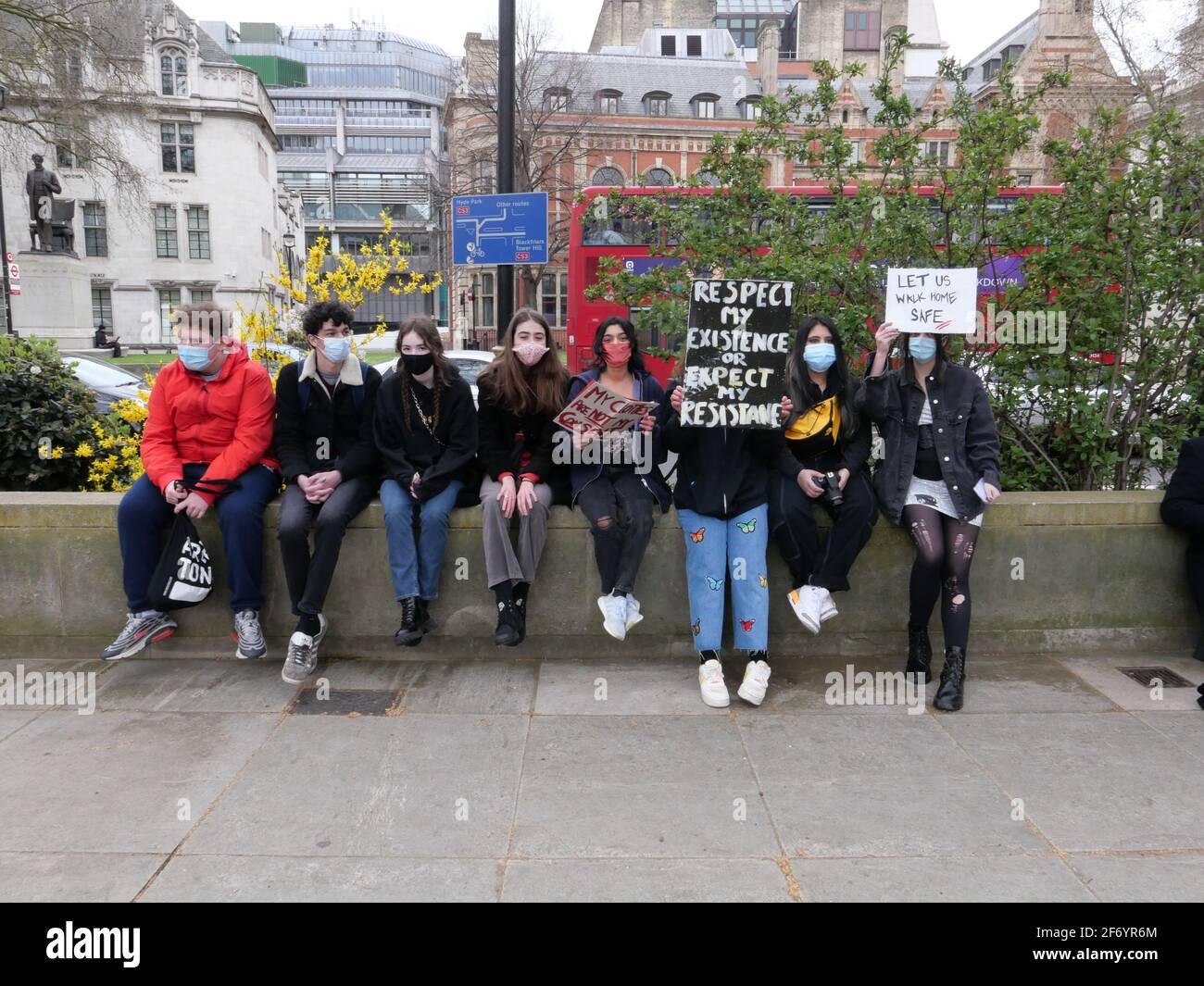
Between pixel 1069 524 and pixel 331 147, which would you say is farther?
pixel 331 147

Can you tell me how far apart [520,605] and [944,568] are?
222 centimetres

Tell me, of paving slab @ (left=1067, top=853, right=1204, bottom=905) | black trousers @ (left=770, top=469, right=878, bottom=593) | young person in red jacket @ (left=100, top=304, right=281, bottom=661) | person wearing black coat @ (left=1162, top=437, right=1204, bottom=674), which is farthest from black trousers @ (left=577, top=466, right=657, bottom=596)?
person wearing black coat @ (left=1162, top=437, right=1204, bottom=674)

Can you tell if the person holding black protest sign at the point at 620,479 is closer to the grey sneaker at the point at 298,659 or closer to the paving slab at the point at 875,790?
the paving slab at the point at 875,790

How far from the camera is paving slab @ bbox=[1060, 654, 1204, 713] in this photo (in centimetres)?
461

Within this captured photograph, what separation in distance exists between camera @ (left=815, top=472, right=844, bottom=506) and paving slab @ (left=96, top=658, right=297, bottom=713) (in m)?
2.90

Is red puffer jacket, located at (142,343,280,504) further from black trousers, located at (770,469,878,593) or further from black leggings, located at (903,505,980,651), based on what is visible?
black leggings, located at (903,505,980,651)

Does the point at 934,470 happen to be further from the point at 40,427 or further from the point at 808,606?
the point at 40,427

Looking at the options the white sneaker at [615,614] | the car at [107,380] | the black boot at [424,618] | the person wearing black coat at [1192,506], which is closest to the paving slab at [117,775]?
the black boot at [424,618]

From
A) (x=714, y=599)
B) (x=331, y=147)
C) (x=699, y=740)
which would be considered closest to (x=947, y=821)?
(x=699, y=740)

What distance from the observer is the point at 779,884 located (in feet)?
10.1

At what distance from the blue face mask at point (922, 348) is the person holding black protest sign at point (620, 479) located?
1.34 m

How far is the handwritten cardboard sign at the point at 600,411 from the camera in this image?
16.2 ft
